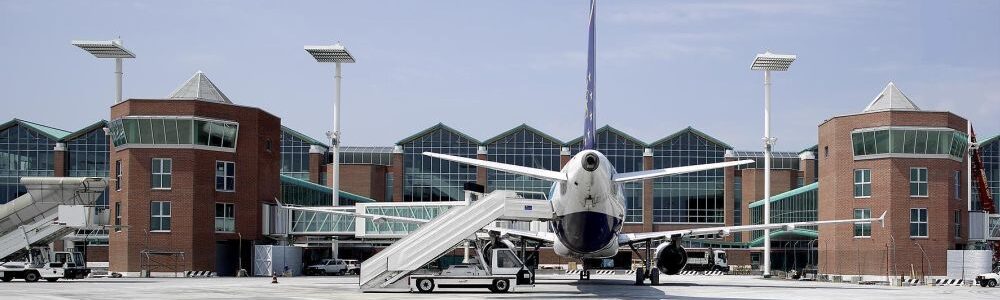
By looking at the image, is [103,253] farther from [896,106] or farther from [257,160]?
[896,106]

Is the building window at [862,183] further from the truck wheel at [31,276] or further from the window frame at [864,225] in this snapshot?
the truck wheel at [31,276]

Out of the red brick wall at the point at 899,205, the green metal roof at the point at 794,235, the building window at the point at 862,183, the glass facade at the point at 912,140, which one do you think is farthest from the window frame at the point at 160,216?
the green metal roof at the point at 794,235

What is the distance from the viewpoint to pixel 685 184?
12719 cm

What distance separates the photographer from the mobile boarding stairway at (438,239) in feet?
158

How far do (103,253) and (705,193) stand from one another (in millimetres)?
62965

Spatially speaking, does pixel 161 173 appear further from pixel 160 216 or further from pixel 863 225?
pixel 863 225

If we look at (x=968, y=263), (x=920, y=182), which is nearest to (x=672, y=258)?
(x=920, y=182)

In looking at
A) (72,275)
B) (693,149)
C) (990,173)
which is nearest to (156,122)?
(72,275)

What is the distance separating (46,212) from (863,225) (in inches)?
2146

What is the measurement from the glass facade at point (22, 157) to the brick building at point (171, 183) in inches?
1520

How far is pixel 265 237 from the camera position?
8812 centimetres

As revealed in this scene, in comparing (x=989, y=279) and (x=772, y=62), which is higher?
(x=772, y=62)

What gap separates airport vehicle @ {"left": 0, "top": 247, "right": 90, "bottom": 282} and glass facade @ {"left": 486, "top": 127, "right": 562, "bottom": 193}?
207 ft

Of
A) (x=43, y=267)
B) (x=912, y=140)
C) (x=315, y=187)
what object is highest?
(x=912, y=140)
